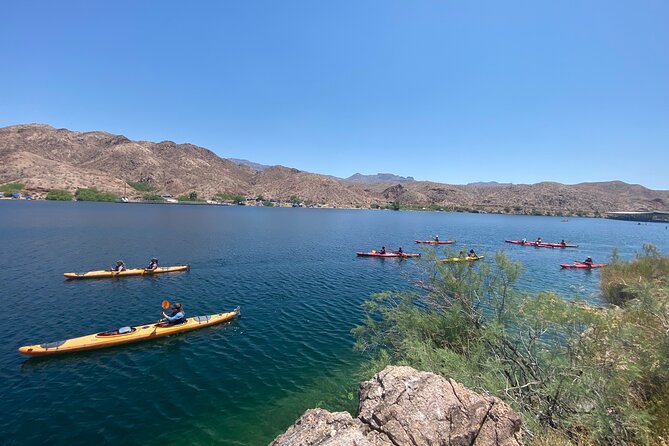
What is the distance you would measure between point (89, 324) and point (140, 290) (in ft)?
26.9

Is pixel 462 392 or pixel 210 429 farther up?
pixel 462 392

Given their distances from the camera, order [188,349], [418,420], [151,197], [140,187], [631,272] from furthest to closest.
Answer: [140,187] < [151,197] < [631,272] < [188,349] < [418,420]

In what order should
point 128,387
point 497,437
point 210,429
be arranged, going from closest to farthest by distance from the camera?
point 497,437
point 210,429
point 128,387

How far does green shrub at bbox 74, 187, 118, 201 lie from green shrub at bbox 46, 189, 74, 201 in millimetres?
3129

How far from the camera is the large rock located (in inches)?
235

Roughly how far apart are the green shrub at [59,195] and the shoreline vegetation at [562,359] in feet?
582

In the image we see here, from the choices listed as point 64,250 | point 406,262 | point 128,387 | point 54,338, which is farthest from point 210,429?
point 64,250

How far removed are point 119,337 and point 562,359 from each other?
20882 mm

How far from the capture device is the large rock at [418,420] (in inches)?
235

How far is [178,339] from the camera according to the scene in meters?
20.2

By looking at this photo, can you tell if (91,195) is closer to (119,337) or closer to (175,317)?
(175,317)

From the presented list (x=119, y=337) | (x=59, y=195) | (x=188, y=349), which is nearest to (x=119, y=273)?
(x=119, y=337)

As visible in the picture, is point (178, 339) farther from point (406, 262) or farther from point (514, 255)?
point (514, 255)

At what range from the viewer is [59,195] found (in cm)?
14275
